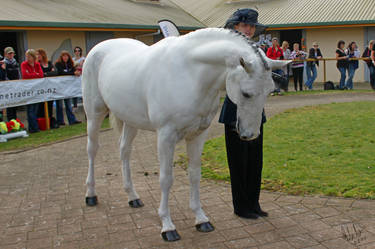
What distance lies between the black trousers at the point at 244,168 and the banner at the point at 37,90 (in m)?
6.77

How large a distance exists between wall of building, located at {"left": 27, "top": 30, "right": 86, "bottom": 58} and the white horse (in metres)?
10.7

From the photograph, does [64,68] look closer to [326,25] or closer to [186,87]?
[186,87]

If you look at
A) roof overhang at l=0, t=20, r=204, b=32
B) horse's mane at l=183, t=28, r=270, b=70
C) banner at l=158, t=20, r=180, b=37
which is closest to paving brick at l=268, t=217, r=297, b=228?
horse's mane at l=183, t=28, r=270, b=70

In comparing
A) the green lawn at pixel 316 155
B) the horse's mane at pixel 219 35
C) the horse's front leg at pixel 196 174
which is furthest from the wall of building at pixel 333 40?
the horse's mane at pixel 219 35

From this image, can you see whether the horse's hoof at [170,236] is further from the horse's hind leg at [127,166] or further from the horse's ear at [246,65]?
the horse's ear at [246,65]

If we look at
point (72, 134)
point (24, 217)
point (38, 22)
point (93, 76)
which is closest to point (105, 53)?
point (93, 76)

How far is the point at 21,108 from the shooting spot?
14523mm

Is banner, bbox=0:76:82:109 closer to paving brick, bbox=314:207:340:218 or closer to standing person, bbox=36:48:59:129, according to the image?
standing person, bbox=36:48:59:129

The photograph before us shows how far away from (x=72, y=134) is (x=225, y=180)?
16.3 ft

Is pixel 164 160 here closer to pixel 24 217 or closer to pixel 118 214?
pixel 118 214

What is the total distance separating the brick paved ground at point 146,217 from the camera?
13.1 feet

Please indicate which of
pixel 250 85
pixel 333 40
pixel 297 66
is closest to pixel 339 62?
pixel 297 66

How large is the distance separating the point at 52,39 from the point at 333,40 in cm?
1363

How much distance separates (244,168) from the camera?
4.47 metres
